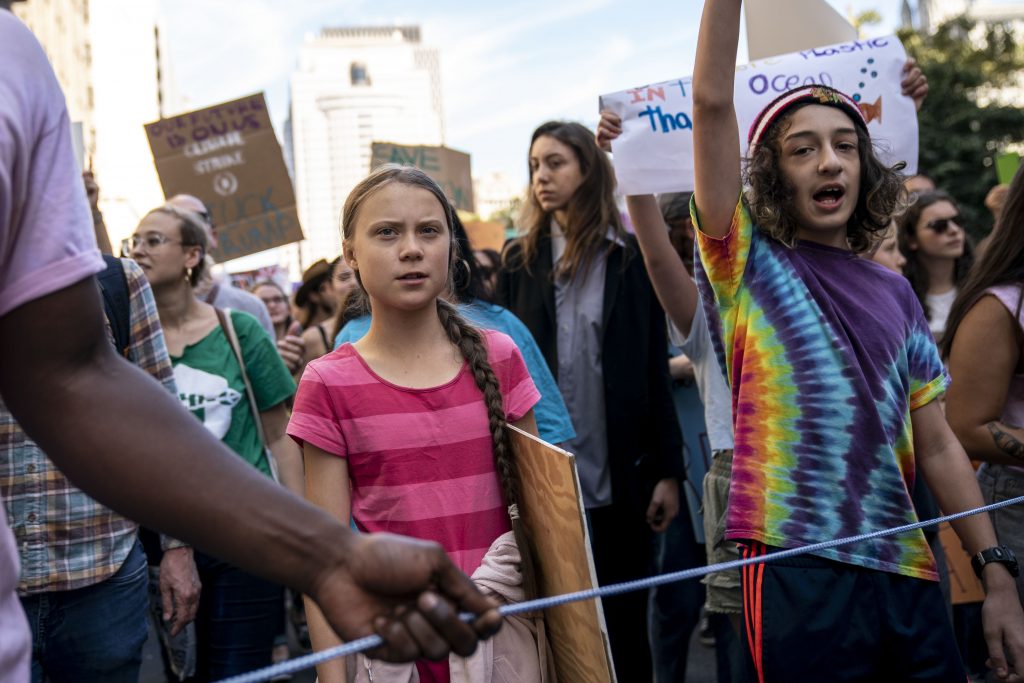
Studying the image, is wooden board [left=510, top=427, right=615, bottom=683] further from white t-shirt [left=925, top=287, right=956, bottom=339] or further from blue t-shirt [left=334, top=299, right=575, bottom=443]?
white t-shirt [left=925, top=287, right=956, bottom=339]

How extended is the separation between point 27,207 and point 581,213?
323 centimetres

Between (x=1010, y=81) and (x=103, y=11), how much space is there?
34936mm

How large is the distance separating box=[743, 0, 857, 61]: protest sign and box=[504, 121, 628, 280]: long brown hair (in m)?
0.78

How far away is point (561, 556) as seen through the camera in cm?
194

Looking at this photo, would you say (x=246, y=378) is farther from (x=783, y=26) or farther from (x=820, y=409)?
(x=783, y=26)

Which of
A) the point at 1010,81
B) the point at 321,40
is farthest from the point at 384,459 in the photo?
the point at 321,40

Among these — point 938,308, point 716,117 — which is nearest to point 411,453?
point 716,117

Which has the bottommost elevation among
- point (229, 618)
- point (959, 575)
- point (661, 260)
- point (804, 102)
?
point (959, 575)

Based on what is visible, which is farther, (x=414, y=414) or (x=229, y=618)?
(x=229, y=618)

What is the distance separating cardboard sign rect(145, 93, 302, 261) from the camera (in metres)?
7.41

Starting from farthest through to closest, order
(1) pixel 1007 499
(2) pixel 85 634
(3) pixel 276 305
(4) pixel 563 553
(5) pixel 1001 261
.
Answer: (3) pixel 276 305 → (5) pixel 1001 261 → (1) pixel 1007 499 → (2) pixel 85 634 → (4) pixel 563 553

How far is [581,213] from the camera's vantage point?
4246mm

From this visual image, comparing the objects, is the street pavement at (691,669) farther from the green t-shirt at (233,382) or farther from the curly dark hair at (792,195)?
the curly dark hair at (792,195)

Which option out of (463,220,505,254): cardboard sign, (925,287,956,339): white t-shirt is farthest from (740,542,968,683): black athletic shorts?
(463,220,505,254): cardboard sign
